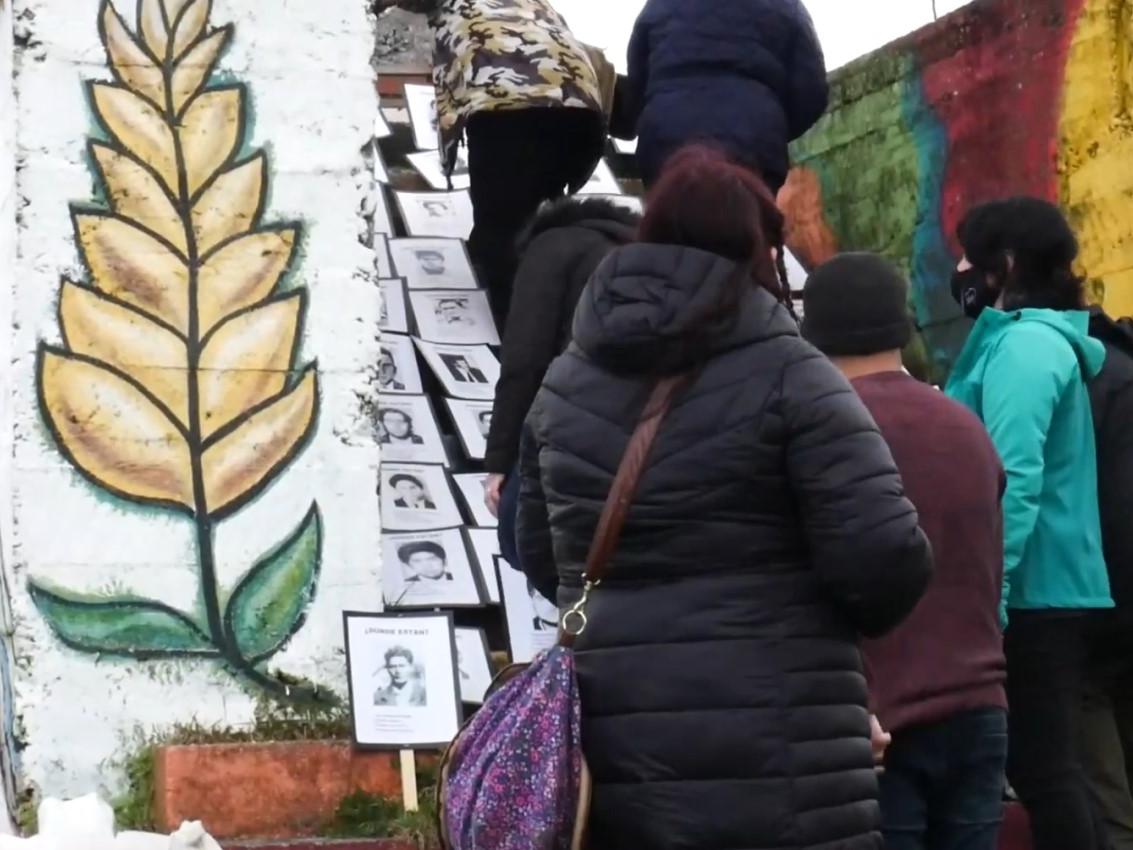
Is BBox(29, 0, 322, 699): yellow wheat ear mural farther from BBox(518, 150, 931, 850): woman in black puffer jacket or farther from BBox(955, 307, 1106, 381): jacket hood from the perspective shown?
BBox(518, 150, 931, 850): woman in black puffer jacket

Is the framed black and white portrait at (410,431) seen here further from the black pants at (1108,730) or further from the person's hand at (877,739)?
the person's hand at (877,739)

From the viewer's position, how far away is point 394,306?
27.2 ft

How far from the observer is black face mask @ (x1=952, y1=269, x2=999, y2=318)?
581cm

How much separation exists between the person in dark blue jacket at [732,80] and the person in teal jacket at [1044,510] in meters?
1.41

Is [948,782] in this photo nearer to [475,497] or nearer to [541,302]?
[541,302]

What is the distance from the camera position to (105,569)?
602 cm

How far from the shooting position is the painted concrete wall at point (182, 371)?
5.99 metres

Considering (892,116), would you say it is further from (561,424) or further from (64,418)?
(561,424)

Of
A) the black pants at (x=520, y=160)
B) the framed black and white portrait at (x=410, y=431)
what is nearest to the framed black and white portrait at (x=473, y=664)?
the framed black and white portrait at (x=410, y=431)

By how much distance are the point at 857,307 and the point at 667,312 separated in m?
1.01

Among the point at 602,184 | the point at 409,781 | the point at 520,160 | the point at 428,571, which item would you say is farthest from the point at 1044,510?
the point at 602,184

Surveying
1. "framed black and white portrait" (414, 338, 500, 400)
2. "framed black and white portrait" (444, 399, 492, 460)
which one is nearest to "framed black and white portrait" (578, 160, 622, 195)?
"framed black and white portrait" (414, 338, 500, 400)

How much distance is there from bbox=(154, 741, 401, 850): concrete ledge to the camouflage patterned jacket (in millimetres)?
2561

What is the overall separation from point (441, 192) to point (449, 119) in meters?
1.50
